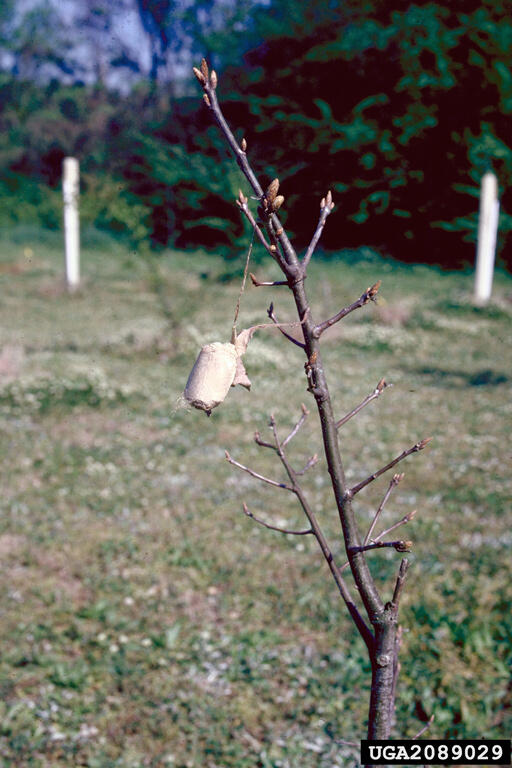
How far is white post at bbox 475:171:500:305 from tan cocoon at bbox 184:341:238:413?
31.7 ft

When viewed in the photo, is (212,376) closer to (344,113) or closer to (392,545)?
(392,545)

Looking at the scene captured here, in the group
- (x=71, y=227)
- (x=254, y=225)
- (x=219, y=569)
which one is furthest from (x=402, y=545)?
(x=71, y=227)

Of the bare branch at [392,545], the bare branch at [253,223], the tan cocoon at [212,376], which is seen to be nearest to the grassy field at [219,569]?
the tan cocoon at [212,376]

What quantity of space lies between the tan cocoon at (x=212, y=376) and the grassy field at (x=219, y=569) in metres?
0.05

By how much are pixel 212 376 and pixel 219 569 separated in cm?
288

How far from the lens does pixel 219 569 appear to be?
3.69 m

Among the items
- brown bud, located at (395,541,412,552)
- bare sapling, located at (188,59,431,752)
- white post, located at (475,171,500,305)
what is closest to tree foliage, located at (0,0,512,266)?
white post, located at (475,171,500,305)

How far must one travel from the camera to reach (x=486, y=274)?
445 inches

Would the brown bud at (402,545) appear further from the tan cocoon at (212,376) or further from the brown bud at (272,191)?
the brown bud at (272,191)

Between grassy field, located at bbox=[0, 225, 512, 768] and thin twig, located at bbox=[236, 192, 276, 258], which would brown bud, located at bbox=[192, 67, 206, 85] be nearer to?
thin twig, located at bbox=[236, 192, 276, 258]

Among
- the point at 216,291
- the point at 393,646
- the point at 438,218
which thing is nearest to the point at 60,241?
the point at 216,291

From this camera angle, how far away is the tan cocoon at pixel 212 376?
3.23 ft

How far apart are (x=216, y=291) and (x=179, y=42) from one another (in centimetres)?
371

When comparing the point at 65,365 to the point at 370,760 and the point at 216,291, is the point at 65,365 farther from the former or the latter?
the point at 370,760
